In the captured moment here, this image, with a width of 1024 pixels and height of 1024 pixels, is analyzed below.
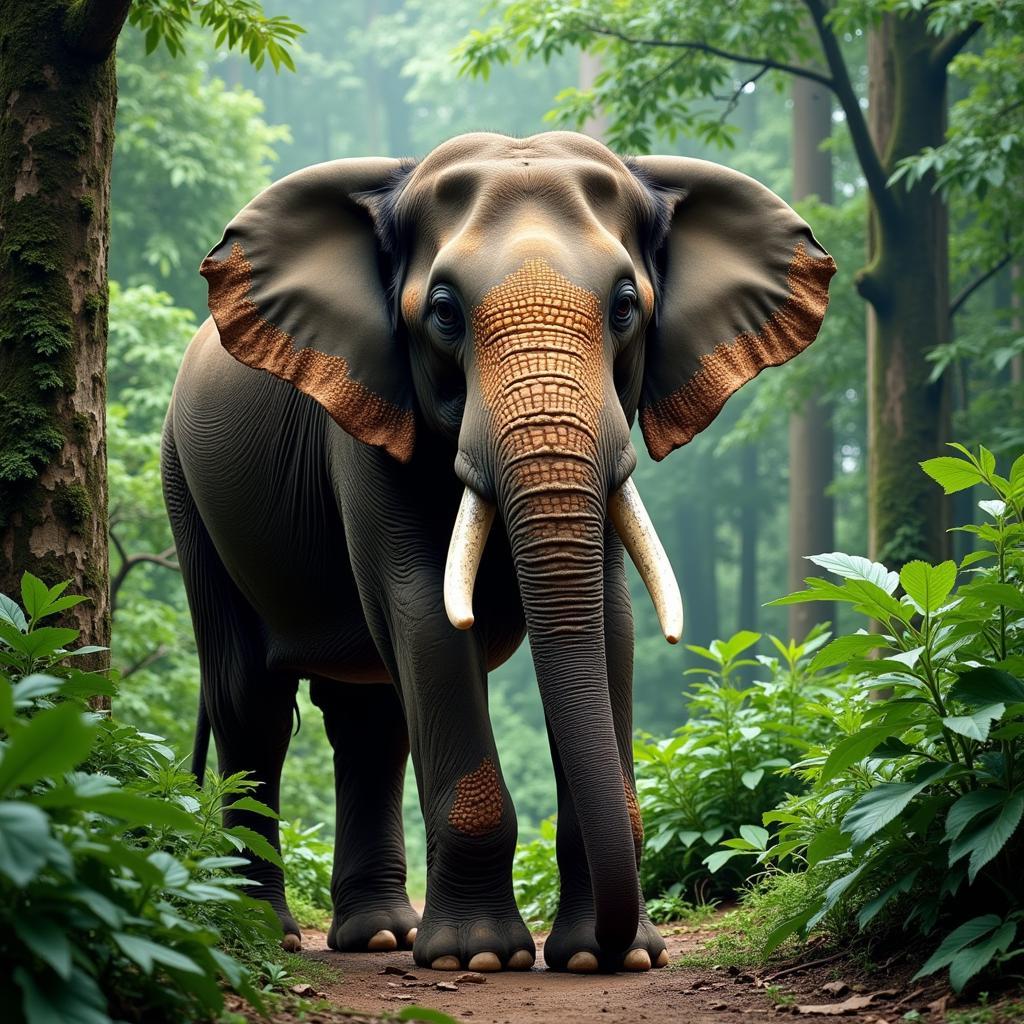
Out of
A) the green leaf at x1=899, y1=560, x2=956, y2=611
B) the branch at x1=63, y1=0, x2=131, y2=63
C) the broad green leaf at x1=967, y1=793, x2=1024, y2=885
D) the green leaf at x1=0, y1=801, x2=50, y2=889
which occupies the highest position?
the branch at x1=63, y1=0, x2=131, y2=63

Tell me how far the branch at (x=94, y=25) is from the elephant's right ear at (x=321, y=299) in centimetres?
80

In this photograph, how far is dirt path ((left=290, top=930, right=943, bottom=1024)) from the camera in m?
4.15

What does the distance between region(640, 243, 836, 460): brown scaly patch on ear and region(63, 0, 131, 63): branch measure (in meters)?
2.43

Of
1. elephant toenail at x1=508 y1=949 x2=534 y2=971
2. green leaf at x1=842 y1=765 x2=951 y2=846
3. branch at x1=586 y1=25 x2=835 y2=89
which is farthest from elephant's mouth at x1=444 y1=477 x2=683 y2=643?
branch at x1=586 y1=25 x2=835 y2=89

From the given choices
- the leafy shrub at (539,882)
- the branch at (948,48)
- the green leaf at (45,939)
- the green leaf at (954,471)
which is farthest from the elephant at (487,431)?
the branch at (948,48)

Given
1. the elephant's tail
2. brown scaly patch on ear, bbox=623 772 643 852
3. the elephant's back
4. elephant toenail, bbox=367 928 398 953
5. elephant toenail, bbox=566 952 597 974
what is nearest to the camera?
elephant toenail, bbox=566 952 597 974

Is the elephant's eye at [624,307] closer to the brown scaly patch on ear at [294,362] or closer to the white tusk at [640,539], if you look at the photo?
the white tusk at [640,539]

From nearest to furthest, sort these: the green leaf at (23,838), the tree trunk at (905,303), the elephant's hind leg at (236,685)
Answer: the green leaf at (23,838)
the elephant's hind leg at (236,685)
the tree trunk at (905,303)

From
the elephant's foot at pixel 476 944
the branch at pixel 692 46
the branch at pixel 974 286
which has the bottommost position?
the elephant's foot at pixel 476 944

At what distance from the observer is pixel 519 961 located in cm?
529

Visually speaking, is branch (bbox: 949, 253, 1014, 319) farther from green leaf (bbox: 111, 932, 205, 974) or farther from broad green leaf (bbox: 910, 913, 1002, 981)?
green leaf (bbox: 111, 932, 205, 974)

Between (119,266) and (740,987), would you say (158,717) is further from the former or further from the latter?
(119,266)

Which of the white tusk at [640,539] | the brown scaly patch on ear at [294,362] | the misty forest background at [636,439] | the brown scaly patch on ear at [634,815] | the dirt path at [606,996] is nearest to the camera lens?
the dirt path at [606,996]

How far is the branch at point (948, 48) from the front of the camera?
11.8m
